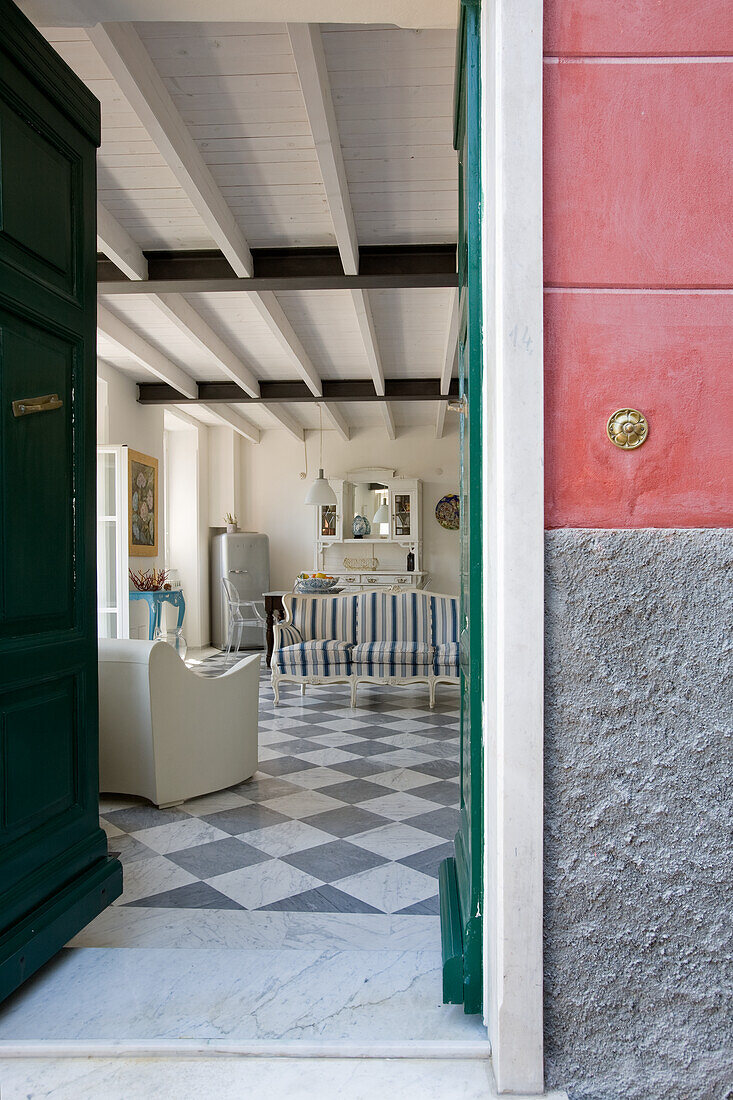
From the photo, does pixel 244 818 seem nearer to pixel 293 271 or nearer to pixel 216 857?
pixel 216 857

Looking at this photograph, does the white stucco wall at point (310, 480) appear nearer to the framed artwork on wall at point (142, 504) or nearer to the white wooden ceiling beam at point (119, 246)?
the framed artwork on wall at point (142, 504)

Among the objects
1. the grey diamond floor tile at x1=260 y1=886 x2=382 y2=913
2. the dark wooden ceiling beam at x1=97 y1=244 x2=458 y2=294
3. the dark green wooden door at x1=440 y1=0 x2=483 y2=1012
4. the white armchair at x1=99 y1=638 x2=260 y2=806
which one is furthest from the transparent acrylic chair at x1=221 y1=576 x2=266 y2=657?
the dark green wooden door at x1=440 y1=0 x2=483 y2=1012

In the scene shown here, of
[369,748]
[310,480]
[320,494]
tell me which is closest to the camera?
[369,748]

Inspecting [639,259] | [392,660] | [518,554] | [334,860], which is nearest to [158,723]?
[334,860]

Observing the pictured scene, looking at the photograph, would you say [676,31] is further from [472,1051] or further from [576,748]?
[472,1051]

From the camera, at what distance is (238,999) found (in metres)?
1.92

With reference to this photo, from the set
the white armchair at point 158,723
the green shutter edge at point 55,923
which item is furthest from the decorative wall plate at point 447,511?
the green shutter edge at point 55,923

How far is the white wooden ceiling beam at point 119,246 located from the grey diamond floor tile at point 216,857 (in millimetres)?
3447

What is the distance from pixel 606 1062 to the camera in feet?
5.23

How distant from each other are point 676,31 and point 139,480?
6.95 m

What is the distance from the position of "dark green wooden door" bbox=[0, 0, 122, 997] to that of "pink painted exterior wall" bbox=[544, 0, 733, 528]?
1359mm

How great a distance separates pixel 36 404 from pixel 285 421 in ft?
27.8

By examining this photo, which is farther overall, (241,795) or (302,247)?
(302,247)

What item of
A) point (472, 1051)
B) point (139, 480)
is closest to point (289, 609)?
point (139, 480)
